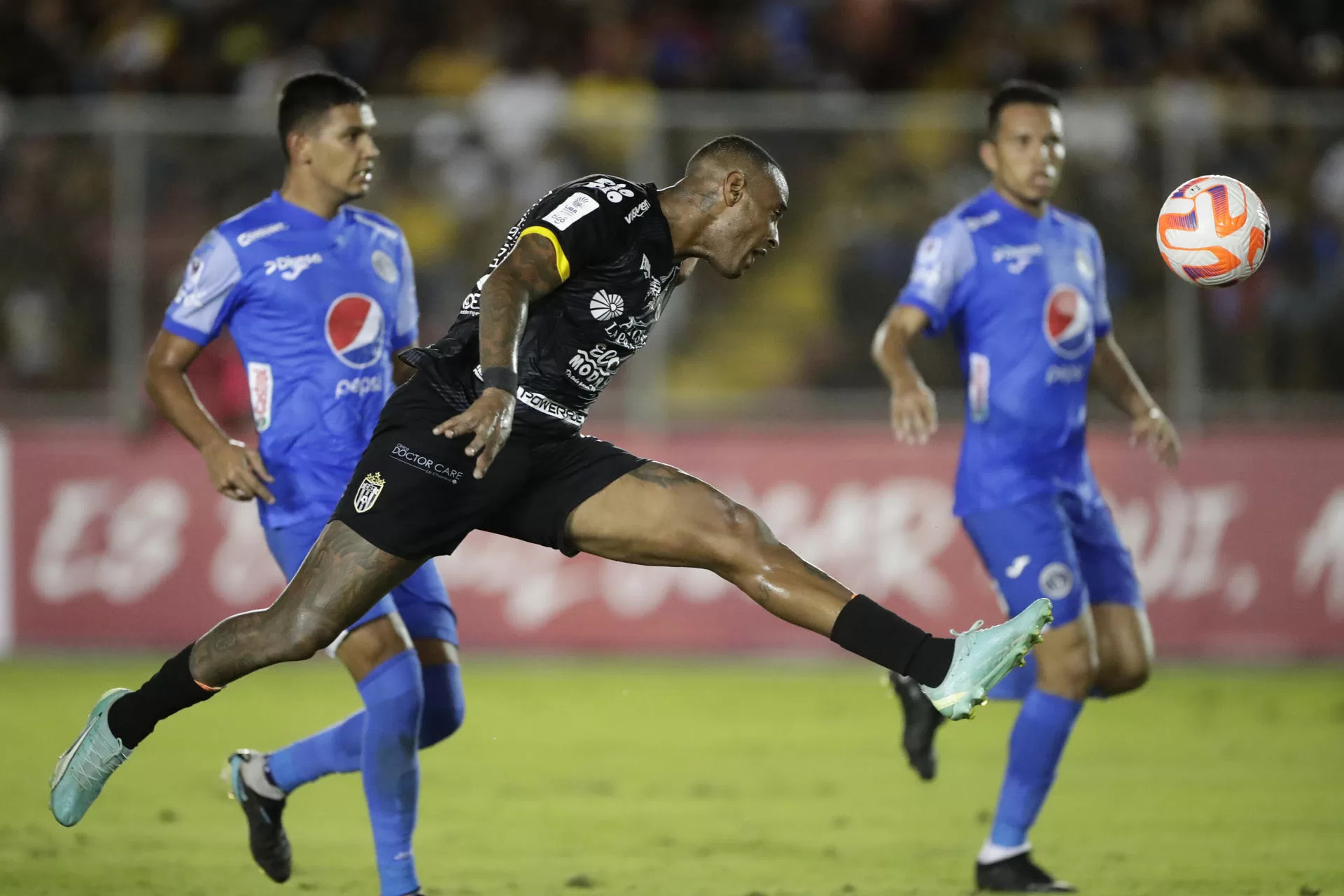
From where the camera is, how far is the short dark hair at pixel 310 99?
21.4 ft

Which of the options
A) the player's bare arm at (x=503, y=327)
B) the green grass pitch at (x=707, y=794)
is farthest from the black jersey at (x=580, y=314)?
the green grass pitch at (x=707, y=794)

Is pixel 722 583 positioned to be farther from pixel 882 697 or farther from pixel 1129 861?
pixel 1129 861

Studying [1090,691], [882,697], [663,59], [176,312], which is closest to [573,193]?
[176,312]

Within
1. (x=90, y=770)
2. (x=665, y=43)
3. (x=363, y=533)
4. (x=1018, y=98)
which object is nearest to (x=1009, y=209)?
(x=1018, y=98)

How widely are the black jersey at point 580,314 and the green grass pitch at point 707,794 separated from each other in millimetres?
1834

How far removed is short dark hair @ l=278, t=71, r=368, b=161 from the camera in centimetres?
653

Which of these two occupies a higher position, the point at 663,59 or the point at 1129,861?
the point at 663,59

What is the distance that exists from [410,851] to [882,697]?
6.23m

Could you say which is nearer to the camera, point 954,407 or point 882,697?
point 882,697

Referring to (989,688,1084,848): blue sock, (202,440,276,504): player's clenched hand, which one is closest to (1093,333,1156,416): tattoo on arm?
(989,688,1084,848): blue sock

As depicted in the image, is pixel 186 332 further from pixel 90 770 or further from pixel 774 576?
pixel 774 576

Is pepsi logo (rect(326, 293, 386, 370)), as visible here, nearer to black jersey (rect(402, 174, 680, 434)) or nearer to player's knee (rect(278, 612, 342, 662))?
black jersey (rect(402, 174, 680, 434))

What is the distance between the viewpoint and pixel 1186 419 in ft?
42.7

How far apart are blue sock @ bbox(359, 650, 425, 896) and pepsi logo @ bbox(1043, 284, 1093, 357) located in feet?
9.38
